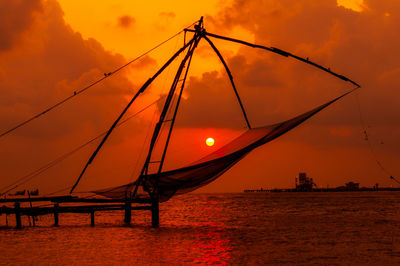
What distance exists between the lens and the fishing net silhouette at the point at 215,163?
64.9 ft

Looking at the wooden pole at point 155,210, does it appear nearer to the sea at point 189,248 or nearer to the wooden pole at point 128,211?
the sea at point 189,248

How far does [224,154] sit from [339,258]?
21.4ft

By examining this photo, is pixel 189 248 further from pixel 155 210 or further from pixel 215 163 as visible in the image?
pixel 155 210

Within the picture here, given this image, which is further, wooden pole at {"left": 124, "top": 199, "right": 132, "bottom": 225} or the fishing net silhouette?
wooden pole at {"left": 124, "top": 199, "right": 132, "bottom": 225}

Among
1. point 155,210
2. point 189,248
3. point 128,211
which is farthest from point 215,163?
point 128,211

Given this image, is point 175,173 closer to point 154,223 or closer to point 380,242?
point 154,223

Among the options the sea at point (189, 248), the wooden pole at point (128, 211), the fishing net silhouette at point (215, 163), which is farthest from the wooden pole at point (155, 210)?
the fishing net silhouette at point (215, 163)

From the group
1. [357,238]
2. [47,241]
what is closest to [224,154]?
[47,241]

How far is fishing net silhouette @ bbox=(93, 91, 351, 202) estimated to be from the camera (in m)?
19.8

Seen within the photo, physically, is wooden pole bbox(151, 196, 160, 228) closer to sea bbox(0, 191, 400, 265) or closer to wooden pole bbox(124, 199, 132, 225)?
sea bbox(0, 191, 400, 265)

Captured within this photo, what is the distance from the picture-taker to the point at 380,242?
29000mm

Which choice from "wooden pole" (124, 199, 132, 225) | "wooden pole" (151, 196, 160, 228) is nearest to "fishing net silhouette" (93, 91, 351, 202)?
"wooden pole" (151, 196, 160, 228)

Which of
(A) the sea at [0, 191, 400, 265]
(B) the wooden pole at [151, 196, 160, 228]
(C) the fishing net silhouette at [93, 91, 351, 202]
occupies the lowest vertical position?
(A) the sea at [0, 191, 400, 265]

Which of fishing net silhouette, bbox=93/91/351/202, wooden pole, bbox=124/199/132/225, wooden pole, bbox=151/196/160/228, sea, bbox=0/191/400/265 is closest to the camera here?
fishing net silhouette, bbox=93/91/351/202
